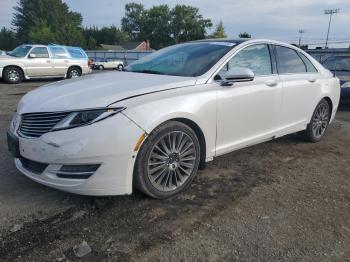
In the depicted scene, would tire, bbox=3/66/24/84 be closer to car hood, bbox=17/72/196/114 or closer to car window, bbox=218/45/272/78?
car hood, bbox=17/72/196/114

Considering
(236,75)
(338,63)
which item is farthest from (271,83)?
(338,63)

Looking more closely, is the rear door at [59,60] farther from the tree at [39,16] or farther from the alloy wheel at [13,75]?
the tree at [39,16]

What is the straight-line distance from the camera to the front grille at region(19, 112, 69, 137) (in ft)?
9.59

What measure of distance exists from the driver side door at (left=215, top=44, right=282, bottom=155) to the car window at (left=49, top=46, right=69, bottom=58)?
41.6 ft

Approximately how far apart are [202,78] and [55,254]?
214 centimetres

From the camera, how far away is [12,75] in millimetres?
13875

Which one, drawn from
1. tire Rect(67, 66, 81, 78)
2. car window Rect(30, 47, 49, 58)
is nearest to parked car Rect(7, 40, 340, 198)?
car window Rect(30, 47, 49, 58)

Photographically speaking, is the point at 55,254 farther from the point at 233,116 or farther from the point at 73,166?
the point at 233,116

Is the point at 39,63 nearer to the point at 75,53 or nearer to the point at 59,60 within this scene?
the point at 59,60

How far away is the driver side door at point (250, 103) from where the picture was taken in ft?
12.2

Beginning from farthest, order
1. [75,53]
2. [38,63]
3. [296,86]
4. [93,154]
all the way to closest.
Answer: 1. [75,53]
2. [38,63]
3. [296,86]
4. [93,154]

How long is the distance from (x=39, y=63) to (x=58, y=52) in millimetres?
1225

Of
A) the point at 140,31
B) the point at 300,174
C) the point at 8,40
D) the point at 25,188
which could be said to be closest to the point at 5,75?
the point at 25,188

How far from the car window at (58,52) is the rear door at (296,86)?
40.9 ft
